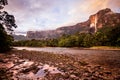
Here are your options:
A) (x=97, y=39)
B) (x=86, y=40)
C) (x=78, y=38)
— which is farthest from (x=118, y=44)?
(x=78, y=38)

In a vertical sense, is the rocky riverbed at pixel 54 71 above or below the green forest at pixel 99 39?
below

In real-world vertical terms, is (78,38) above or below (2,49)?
above

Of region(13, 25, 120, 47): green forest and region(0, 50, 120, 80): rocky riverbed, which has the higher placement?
region(13, 25, 120, 47): green forest

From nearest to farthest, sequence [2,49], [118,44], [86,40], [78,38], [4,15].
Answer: [4,15] → [2,49] → [118,44] → [86,40] → [78,38]

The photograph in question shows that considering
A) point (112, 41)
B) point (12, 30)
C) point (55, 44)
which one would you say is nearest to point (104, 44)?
point (112, 41)

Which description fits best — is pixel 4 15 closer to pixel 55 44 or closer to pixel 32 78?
Answer: pixel 32 78

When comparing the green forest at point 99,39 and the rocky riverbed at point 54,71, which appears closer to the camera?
the rocky riverbed at point 54,71

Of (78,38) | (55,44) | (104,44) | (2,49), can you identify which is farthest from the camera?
(55,44)

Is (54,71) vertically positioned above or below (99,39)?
below

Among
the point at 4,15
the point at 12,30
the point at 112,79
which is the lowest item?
the point at 112,79

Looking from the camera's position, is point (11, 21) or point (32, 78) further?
point (11, 21)

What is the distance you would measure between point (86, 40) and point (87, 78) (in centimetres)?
8855

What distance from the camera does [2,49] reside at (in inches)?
1628

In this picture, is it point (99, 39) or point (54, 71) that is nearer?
point (54, 71)
